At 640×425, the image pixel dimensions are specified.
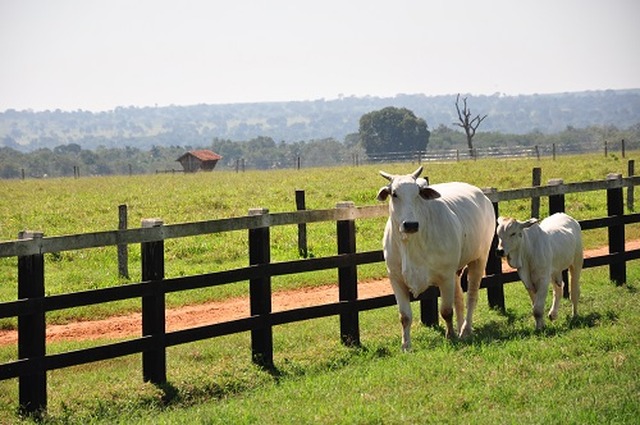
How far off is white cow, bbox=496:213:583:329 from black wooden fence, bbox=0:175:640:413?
0.99 metres

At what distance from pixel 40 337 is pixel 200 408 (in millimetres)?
1657

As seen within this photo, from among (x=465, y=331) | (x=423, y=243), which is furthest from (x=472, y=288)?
(x=423, y=243)

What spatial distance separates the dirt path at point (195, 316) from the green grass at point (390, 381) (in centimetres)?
189

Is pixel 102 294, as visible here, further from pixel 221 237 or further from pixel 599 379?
pixel 221 237

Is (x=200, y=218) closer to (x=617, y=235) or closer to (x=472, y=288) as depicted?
(x=617, y=235)

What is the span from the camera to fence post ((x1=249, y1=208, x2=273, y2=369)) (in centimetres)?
1197

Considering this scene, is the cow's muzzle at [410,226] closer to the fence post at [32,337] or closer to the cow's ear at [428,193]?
the cow's ear at [428,193]

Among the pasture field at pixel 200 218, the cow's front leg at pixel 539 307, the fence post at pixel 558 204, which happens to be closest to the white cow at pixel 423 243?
the cow's front leg at pixel 539 307

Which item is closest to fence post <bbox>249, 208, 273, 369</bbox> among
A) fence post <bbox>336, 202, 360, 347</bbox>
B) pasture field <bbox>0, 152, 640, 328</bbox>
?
fence post <bbox>336, 202, 360, 347</bbox>

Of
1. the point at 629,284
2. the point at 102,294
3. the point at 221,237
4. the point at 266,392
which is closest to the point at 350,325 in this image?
the point at 266,392

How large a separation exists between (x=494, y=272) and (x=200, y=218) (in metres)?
19.3

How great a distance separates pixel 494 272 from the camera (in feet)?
50.2

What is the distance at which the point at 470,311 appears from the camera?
13.7 m

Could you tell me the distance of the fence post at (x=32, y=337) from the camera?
32.5ft
